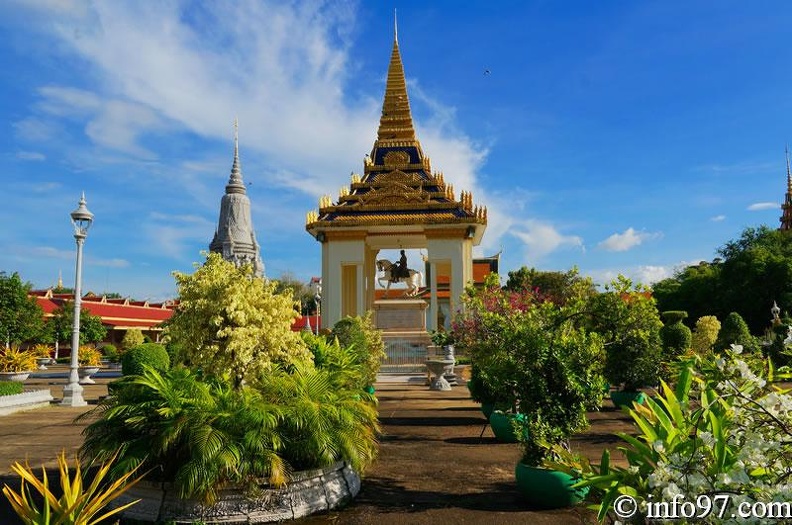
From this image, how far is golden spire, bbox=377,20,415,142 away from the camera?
32.8 meters

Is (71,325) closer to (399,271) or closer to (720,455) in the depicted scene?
(399,271)

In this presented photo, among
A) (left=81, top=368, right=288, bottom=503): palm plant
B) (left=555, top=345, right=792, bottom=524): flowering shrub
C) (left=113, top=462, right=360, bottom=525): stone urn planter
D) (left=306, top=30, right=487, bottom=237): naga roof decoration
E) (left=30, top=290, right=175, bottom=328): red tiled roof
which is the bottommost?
(left=113, top=462, right=360, bottom=525): stone urn planter

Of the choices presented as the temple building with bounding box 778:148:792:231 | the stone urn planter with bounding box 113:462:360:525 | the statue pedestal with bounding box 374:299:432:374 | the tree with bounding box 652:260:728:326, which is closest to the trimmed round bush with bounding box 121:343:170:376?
the stone urn planter with bounding box 113:462:360:525

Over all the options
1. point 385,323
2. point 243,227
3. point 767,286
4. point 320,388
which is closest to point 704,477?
point 320,388

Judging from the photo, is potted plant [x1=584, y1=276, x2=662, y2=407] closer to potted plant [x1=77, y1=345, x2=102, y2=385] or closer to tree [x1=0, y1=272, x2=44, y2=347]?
potted plant [x1=77, y1=345, x2=102, y2=385]

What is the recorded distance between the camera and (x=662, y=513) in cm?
281

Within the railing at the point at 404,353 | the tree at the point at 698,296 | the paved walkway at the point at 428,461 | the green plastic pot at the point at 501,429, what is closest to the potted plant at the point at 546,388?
the paved walkway at the point at 428,461

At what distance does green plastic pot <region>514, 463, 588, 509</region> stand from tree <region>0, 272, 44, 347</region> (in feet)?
95.3

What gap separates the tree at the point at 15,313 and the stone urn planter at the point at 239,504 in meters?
26.5

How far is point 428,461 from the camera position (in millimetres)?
8547

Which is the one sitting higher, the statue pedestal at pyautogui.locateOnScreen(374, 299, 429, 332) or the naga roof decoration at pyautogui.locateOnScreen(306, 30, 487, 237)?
the naga roof decoration at pyautogui.locateOnScreen(306, 30, 487, 237)

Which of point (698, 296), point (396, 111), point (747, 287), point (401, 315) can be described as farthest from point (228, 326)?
point (698, 296)

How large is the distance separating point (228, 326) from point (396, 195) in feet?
74.8

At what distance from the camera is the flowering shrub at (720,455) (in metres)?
2.64
